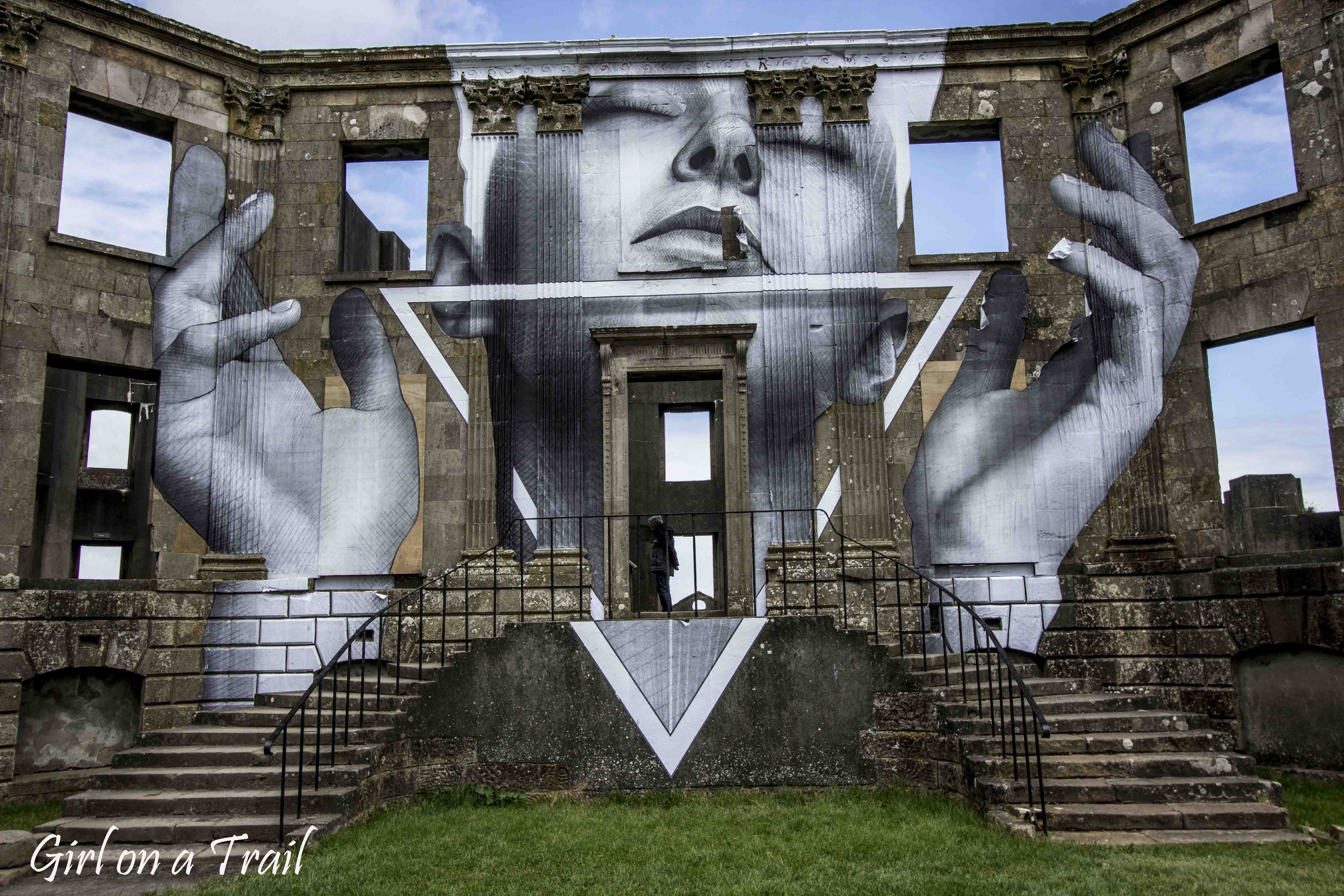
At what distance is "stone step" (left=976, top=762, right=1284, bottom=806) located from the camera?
8.11 metres

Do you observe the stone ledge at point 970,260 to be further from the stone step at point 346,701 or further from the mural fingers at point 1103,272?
the stone step at point 346,701

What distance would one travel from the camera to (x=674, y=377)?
12602 millimetres

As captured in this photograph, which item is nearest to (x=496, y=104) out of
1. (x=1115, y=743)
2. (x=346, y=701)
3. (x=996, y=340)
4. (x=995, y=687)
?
(x=996, y=340)

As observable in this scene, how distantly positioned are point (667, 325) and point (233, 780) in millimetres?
6629

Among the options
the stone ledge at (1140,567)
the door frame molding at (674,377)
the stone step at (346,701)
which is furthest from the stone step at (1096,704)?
the stone step at (346,701)

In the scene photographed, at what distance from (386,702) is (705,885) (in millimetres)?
4332

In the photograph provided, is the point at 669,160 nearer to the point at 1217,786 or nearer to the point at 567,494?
the point at 567,494

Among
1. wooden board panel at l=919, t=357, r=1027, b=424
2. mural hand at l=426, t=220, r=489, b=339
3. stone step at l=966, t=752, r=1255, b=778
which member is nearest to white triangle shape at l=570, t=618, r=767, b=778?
stone step at l=966, t=752, r=1255, b=778

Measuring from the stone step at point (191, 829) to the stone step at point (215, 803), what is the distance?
9 cm

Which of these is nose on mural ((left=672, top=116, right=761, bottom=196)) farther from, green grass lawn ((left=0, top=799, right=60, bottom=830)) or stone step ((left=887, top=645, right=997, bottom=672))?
green grass lawn ((left=0, top=799, right=60, bottom=830))

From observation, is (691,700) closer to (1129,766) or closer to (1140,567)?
(1129,766)

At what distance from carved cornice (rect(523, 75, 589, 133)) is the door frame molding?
8.63 ft

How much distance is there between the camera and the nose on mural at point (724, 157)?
12.8 m

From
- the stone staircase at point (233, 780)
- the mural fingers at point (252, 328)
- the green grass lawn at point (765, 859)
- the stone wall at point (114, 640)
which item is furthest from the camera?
the mural fingers at point (252, 328)
